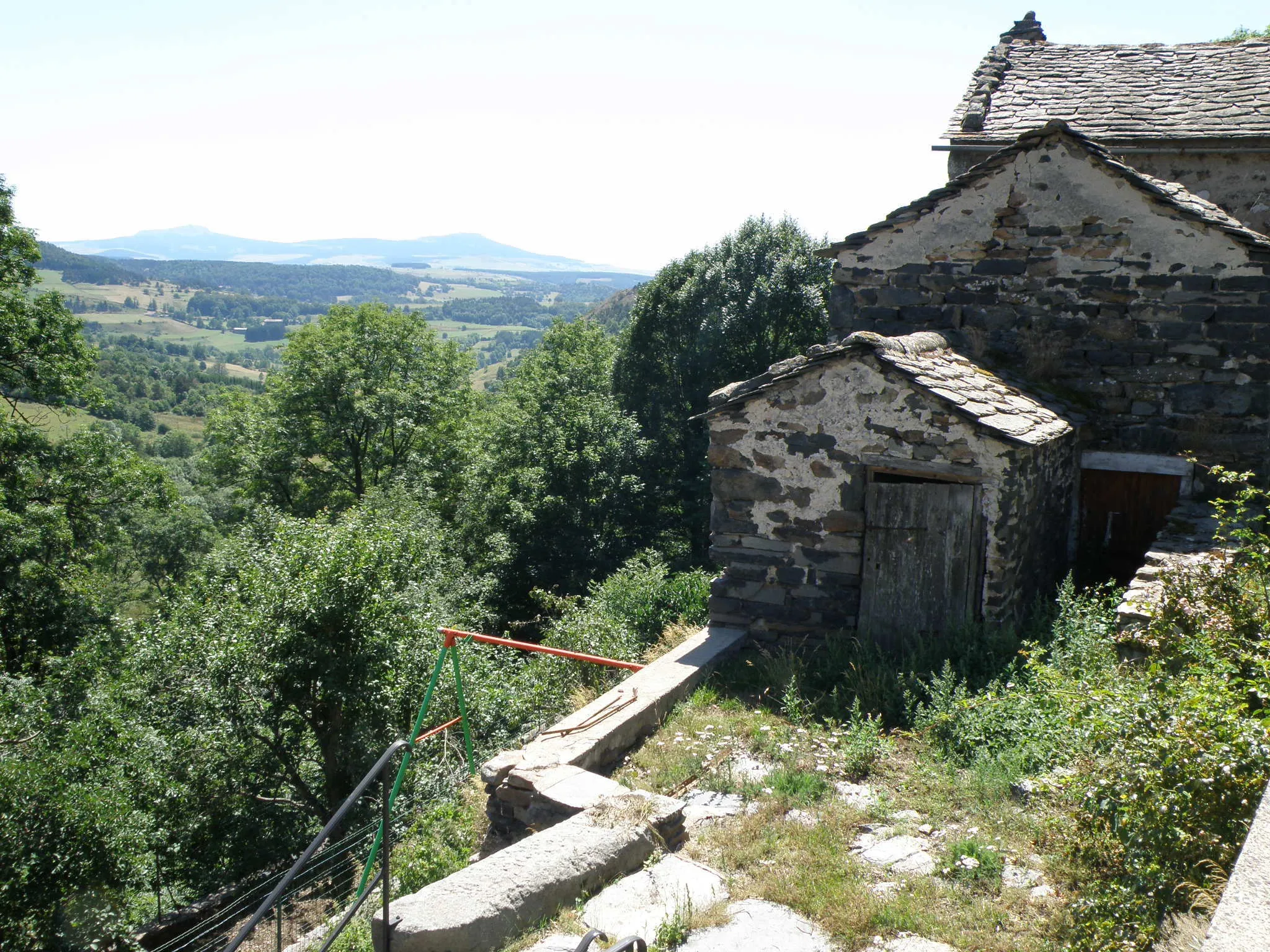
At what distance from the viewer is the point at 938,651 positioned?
286 inches

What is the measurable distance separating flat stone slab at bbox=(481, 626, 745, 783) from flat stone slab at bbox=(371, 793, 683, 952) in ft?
2.77

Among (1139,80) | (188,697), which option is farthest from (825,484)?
(188,697)

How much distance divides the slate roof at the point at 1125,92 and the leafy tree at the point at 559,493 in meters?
13.1

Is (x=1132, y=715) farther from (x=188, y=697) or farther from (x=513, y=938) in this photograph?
(x=188, y=697)

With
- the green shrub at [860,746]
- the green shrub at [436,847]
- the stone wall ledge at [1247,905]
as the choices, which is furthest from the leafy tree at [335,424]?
the stone wall ledge at [1247,905]

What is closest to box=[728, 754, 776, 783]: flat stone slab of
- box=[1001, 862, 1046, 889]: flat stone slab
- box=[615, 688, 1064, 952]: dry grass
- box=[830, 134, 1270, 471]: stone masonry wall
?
box=[615, 688, 1064, 952]: dry grass

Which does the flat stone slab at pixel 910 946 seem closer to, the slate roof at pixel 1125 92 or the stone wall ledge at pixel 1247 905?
the stone wall ledge at pixel 1247 905

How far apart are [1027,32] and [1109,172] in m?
6.88

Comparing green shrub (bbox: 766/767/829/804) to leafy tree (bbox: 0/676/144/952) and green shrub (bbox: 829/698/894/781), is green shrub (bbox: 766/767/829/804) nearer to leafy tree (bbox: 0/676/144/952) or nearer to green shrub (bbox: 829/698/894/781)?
green shrub (bbox: 829/698/894/781)

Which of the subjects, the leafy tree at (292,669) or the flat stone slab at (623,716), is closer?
the flat stone slab at (623,716)

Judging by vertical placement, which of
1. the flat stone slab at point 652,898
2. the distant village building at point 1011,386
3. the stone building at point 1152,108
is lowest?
the flat stone slab at point 652,898

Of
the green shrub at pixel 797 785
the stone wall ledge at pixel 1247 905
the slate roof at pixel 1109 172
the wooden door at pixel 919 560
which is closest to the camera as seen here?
the stone wall ledge at pixel 1247 905

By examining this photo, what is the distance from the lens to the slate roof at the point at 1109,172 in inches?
340

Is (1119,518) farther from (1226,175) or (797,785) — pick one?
(797,785)
